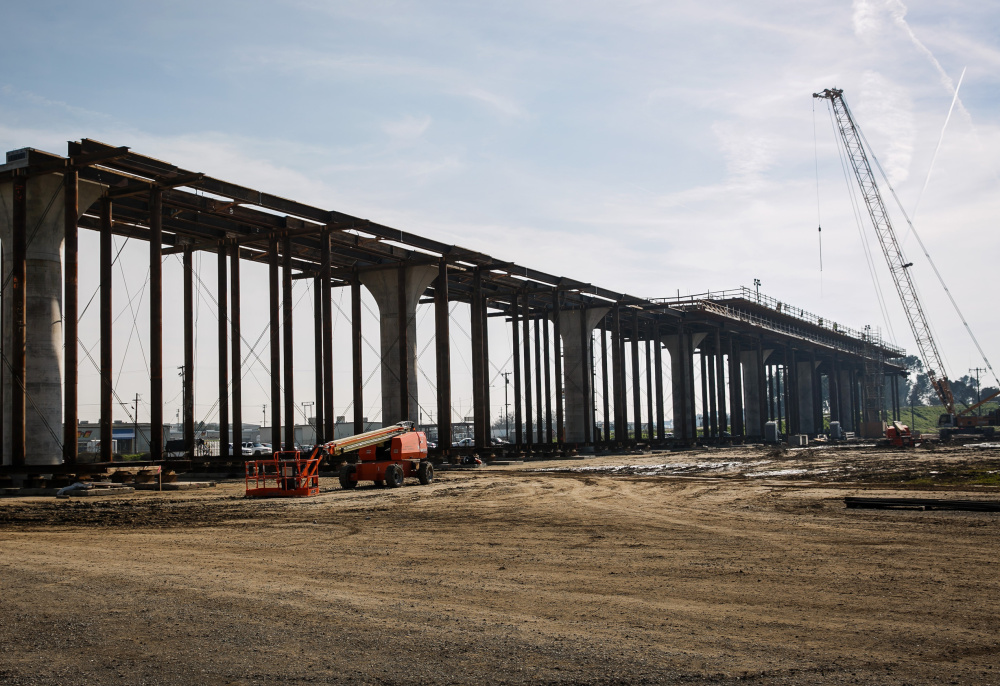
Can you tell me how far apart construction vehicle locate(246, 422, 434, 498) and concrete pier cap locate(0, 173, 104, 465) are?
22.8 feet

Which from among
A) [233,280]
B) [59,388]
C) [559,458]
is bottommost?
[559,458]

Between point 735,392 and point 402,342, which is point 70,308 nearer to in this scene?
point 402,342

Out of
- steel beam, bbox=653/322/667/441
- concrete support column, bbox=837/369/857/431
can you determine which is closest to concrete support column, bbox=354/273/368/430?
steel beam, bbox=653/322/667/441

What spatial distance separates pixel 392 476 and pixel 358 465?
4.00ft

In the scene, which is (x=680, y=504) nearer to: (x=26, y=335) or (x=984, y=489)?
(x=984, y=489)

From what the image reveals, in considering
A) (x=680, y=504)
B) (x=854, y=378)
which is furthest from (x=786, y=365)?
(x=680, y=504)

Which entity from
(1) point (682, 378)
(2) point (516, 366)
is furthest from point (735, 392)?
(2) point (516, 366)

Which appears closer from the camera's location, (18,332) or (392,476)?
(392,476)

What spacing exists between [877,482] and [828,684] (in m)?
22.7

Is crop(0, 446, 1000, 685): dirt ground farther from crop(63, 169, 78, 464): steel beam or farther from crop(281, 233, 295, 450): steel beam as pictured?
crop(281, 233, 295, 450): steel beam

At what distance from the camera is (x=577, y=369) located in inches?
2645

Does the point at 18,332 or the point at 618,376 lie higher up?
the point at 18,332

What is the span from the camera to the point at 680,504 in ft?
69.4

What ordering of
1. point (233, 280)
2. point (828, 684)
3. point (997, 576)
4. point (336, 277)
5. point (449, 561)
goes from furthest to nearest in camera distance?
point (336, 277)
point (233, 280)
point (449, 561)
point (997, 576)
point (828, 684)
